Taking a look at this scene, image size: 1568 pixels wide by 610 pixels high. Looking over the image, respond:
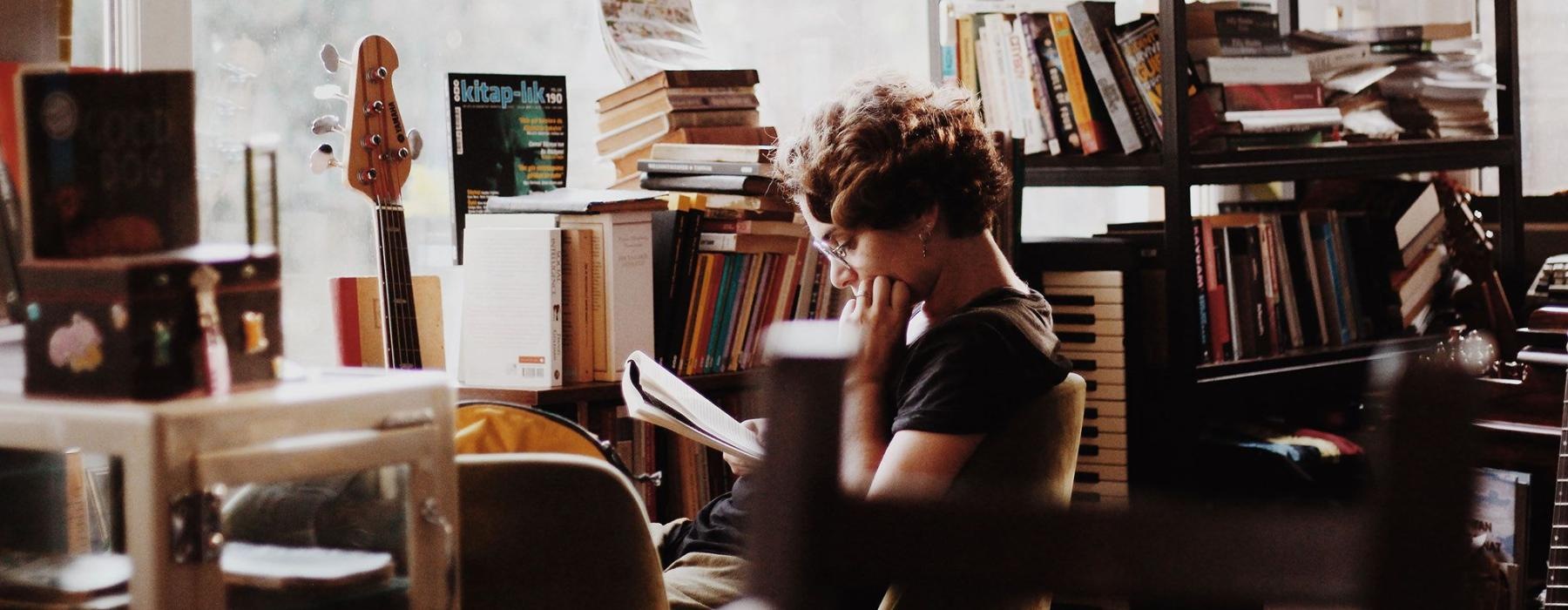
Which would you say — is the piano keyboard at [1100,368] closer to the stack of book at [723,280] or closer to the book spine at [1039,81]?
the book spine at [1039,81]

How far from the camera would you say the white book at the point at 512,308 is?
91.0 inches

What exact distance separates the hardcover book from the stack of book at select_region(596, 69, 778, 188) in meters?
1.45

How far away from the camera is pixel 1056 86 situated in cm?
290

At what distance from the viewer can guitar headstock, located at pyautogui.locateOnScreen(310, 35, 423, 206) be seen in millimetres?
2029

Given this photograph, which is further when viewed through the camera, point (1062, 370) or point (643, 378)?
point (643, 378)

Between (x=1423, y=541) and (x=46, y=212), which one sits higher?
(x=46, y=212)

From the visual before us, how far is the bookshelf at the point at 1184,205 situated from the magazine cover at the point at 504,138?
0.87 meters

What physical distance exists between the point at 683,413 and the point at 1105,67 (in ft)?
4.77

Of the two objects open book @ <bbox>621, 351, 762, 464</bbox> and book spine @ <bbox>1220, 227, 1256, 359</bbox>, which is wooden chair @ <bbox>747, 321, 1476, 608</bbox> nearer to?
open book @ <bbox>621, 351, 762, 464</bbox>

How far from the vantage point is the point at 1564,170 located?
Result: 3529 millimetres

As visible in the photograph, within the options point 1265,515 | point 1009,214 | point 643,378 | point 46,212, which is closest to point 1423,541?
point 1265,515

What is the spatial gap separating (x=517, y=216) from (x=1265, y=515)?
6.67ft

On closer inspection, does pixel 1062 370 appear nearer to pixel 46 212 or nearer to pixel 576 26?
pixel 46 212

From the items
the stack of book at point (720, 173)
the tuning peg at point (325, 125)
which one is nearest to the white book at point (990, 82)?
the stack of book at point (720, 173)
